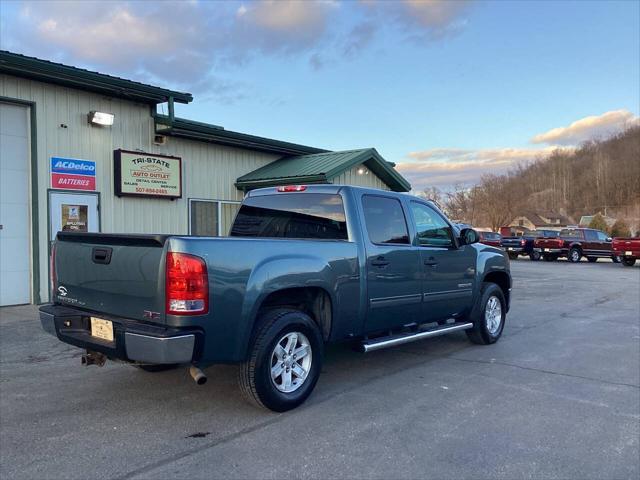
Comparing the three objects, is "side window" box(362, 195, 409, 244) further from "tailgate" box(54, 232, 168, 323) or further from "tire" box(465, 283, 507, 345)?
"tailgate" box(54, 232, 168, 323)

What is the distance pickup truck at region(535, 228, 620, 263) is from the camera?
89.5 ft

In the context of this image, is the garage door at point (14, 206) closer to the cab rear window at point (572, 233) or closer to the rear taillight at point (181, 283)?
the rear taillight at point (181, 283)

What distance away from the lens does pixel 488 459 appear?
3553 mm

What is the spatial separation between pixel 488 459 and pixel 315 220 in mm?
2794

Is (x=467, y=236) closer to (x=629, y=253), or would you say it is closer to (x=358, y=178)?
(x=358, y=178)

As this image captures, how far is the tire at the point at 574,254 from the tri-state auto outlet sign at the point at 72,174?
24547mm

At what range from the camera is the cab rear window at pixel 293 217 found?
5262 mm

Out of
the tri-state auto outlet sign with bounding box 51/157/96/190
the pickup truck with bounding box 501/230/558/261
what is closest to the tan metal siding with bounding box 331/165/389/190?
the tri-state auto outlet sign with bounding box 51/157/96/190

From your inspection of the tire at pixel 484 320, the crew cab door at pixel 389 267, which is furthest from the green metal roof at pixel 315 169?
the crew cab door at pixel 389 267

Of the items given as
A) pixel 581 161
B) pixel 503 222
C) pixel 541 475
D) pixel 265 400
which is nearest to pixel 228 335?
pixel 265 400

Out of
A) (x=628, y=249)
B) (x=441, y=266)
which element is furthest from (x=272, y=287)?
(x=628, y=249)

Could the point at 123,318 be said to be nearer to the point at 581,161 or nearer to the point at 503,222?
the point at 503,222

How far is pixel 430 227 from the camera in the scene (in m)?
6.19

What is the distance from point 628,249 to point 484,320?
20115 mm
